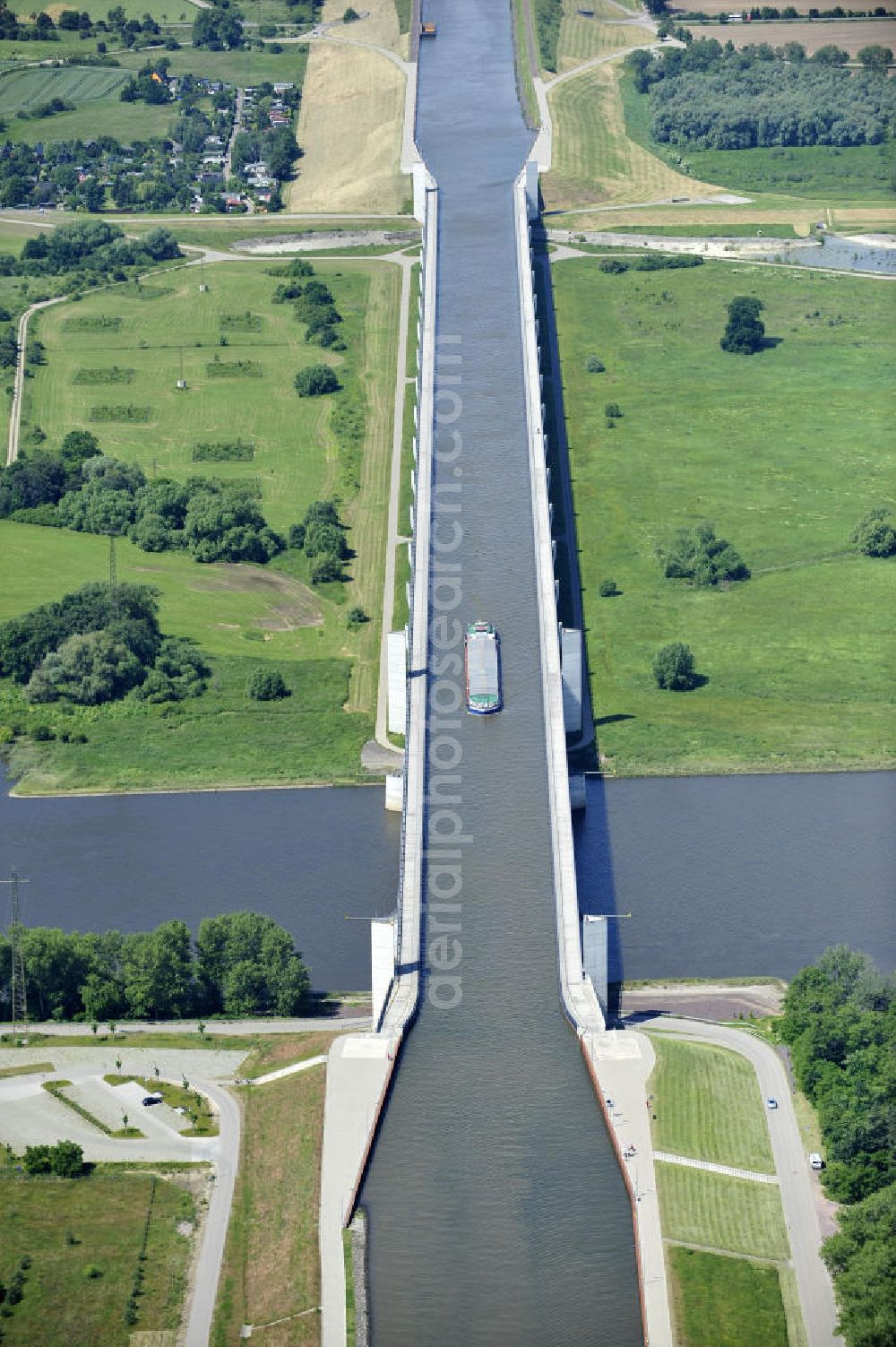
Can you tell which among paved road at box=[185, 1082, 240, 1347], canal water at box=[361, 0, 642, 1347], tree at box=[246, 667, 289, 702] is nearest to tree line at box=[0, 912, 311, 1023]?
canal water at box=[361, 0, 642, 1347]

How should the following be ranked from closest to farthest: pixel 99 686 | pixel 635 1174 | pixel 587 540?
pixel 635 1174 < pixel 99 686 < pixel 587 540

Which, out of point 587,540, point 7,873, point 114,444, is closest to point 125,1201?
point 7,873

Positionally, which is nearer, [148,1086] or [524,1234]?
[524,1234]

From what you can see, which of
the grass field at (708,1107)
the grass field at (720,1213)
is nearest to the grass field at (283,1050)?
the grass field at (708,1107)

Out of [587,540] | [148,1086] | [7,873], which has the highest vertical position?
[587,540]

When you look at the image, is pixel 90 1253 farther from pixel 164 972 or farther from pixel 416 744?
pixel 416 744

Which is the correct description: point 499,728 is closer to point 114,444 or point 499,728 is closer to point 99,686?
point 99,686

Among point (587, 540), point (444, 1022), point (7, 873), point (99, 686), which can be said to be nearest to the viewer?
point (444, 1022)

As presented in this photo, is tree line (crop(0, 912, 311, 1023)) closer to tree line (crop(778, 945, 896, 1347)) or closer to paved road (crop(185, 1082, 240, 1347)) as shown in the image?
paved road (crop(185, 1082, 240, 1347))

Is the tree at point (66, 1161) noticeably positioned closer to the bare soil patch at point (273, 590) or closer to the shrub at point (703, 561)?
the bare soil patch at point (273, 590)
